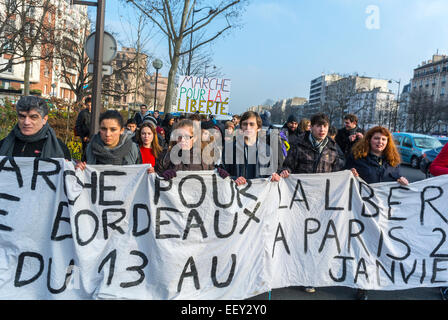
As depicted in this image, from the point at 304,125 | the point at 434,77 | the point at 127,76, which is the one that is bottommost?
the point at 304,125

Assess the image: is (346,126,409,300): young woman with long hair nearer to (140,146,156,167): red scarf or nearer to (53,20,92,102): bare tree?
(140,146,156,167): red scarf

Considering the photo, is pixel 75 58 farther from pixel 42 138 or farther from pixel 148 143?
pixel 42 138

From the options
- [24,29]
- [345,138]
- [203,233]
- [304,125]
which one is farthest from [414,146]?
[24,29]

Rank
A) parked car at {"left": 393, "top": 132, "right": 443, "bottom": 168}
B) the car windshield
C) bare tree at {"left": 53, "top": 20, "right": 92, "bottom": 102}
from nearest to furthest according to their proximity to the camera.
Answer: parked car at {"left": 393, "top": 132, "right": 443, "bottom": 168} → the car windshield → bare tree at {"left": 53, "top": 20, "right": 92, "bottom": 102}

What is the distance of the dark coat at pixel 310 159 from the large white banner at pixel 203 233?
23 cm

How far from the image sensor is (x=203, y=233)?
3402 millimetres

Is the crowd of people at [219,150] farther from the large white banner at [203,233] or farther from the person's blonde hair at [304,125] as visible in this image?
the person's blonde hair at [304,125]

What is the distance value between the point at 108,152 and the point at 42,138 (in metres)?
0.61

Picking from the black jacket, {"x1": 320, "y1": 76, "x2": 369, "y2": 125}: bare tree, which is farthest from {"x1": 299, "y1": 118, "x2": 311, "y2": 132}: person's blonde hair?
{"x1": 320, "y1": 76, "x2": 369, "y2": 125}: bare tree

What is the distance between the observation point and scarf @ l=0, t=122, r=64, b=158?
3.33 metres

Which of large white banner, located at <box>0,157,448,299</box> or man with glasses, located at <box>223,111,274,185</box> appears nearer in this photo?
large white banner, located at <box>0,157,448,299</box>

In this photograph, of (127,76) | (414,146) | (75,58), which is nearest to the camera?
(414,146)

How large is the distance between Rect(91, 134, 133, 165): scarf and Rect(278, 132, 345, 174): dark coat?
1631 mm
